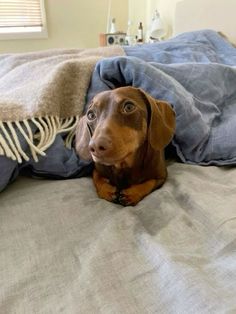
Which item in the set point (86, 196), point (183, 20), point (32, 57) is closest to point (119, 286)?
point (86, 196)

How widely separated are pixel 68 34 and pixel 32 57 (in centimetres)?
170

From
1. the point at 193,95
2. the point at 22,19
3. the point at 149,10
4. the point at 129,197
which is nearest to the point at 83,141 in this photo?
the point at 129,197

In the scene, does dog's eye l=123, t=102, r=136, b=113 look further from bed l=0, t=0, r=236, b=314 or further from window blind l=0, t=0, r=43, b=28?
window blind l=0, t=0, r=43, b=28

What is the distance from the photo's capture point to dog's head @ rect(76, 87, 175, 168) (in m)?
0.70

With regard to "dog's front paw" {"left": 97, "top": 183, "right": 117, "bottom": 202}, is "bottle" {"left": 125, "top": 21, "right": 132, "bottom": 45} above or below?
below

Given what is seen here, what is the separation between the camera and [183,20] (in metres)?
2.14

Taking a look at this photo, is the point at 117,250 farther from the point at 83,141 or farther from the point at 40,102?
the point at 40,102

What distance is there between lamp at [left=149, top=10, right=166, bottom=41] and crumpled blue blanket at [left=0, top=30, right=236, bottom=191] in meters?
1.29

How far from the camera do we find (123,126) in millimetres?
745

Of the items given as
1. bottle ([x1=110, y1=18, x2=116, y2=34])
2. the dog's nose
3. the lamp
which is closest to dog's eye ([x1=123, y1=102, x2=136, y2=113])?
the dog's nose

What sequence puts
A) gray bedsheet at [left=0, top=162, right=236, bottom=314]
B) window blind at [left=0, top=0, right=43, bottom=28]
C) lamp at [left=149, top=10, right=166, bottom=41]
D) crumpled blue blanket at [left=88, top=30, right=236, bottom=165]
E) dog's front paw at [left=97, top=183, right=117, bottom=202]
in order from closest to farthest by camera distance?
1. gray bedsheet at [left=0, top=162, right=236, bottom=314]
2. dog's front paw at [left=97, top=183, right=117, bottom=202]
3. crumpled blue blanket at [left=88, top=30, right=236, bottom=165]
4. lamp at [left=149, top=10, right=166, bottom=41]
5. window blind at [left=0, top=0, right=43, bottom=28]

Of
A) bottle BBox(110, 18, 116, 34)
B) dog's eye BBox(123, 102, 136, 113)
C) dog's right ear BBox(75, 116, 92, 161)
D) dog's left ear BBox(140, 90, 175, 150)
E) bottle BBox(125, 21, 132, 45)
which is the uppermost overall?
dog's eye BBox(123, 102, 136, 113)

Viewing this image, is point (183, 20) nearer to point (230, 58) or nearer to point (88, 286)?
point (230, 58)

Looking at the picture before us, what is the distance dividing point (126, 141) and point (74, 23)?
96.3 inches
